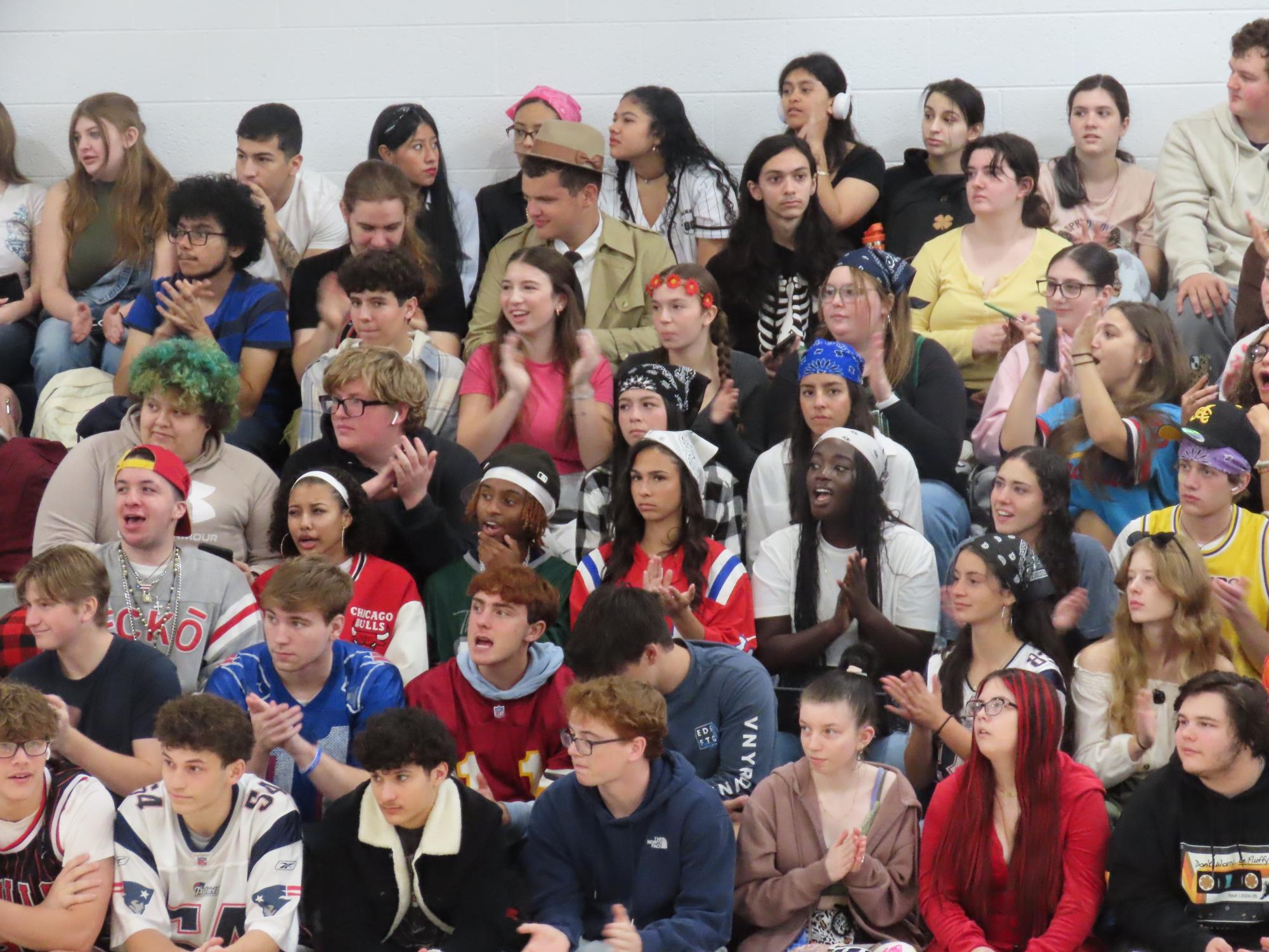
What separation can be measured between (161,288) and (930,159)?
2.68 meters

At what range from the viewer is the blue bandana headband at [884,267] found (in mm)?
4875

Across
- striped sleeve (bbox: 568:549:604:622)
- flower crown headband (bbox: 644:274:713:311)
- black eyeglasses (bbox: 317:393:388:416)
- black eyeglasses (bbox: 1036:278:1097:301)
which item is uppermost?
flower crown headband (bbox: 644:274:713:311)

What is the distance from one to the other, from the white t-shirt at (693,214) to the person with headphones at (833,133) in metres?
0.34

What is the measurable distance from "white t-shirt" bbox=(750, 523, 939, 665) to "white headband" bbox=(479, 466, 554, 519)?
0.57m

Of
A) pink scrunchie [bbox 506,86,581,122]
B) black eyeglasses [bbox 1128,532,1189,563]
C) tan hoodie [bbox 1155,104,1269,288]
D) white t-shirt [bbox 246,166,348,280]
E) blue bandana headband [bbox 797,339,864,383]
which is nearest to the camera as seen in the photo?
black eyeglasses [bbox 1128,532,1189,563]

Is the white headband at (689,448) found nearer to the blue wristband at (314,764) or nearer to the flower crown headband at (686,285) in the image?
the flower crown headband at (686,285)

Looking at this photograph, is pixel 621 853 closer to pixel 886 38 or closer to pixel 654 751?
pixel 654 751

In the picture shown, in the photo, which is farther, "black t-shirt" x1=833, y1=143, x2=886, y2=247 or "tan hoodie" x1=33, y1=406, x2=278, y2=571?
"black t-shirt" x1=833, y1=143, x2=886, y2=247

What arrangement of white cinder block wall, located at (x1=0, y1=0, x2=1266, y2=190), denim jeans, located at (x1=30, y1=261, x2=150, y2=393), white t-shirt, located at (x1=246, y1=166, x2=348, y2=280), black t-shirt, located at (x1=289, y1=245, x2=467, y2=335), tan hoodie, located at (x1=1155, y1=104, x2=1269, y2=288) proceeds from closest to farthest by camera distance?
black t-shirt, located at (x1=289, y1=245, x2=467, y2=335) → denim jeans, located at (x1=30, y1=261, x2=150, y2=393) → tan hoodie, located at (x1=1155, y1=104, x2=1269, y2=288) → white t-shirt, located at (x1=246, y1=166, x2=348, y2=280) → white cinder block wall, located at (x1=0, y1=0, x2=1266, y2=190)

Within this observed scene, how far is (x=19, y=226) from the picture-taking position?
19.2 feet

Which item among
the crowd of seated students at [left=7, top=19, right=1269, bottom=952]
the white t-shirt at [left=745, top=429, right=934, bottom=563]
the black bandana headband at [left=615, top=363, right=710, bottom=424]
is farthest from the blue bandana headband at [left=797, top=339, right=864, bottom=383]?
the black bandana headband at [left=615, top=363, right=710, bottom=424]

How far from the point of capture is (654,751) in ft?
11.0

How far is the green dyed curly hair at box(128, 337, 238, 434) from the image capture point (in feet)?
14.2

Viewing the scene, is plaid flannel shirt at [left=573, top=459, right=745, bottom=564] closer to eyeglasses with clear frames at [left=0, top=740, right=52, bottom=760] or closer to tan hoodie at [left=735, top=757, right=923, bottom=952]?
tan hoodie at [left=735, top=757, right=923, bottom=952]
